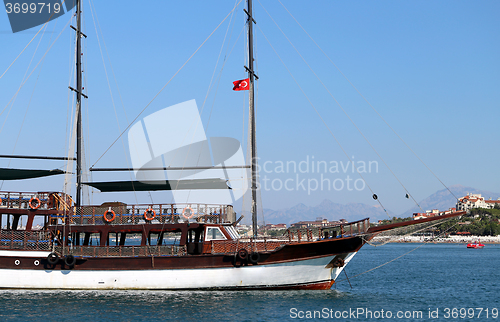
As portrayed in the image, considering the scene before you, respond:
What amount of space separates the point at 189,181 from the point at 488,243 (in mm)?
131470

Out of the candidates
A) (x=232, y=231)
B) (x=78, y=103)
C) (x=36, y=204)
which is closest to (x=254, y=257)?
(x=232, y=231)

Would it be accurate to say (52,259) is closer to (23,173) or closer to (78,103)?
(23,173)

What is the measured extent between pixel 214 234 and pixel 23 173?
13115mm

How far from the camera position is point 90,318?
19.6 metres

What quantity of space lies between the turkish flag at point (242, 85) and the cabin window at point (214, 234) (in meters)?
8.33

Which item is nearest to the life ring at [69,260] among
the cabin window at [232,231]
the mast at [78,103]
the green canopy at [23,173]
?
the mast at [78,103]

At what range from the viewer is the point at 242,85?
1125 inches

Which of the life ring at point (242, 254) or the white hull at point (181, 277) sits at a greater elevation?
the life ring at point (242, 254)

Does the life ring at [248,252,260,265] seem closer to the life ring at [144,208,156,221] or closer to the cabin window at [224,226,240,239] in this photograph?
the cabin window at [224,226,240,239]

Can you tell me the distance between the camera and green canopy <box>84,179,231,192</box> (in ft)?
95.2

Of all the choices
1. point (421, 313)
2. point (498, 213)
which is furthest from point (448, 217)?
point (498, 213)

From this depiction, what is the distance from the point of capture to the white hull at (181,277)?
24.2 m

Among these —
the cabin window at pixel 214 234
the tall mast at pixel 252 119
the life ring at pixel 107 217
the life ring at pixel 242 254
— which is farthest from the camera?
the tall mast at pixel 252 119

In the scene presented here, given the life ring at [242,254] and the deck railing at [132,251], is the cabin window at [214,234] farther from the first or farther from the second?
the life ring at [242,254]
